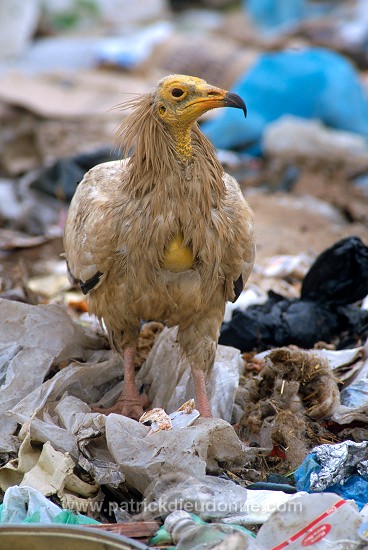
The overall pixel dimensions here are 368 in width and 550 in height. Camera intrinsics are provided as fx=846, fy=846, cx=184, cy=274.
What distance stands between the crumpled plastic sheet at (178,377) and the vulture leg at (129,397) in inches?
5.1

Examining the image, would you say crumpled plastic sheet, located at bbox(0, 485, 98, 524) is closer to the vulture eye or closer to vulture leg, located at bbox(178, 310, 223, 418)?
vulture leg, located at bbox(178, 310, 223, 418)

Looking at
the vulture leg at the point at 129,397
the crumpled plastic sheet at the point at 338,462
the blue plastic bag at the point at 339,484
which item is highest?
the crumpled plastic sheet at the point at 338,462

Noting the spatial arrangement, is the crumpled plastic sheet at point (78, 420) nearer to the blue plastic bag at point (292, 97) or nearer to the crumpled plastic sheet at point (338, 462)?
the crumpled plastic sheet at point (338, 462)

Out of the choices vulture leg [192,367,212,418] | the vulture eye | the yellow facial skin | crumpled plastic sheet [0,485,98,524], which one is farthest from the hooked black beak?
crumpled plastic sheet [0,485,98,524]

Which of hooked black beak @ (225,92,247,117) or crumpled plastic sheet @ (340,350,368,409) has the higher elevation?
hooked black beak @ (225,92,247,117)

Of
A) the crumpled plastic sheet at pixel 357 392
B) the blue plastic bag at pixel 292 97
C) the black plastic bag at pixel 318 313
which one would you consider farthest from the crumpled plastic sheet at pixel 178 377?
the blue plastic bag at pixel 292 97

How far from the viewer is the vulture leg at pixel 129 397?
428cm

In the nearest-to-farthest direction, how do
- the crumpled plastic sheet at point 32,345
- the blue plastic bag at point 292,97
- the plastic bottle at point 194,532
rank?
the plastic bottle at point 194,532
the crumpled plastic sheet at point 32,345
the blue plastic bag at point 292,97

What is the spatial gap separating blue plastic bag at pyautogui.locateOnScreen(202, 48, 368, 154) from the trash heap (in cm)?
2

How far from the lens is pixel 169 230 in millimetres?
3775

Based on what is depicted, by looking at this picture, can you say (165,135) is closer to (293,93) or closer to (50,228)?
(50,228)

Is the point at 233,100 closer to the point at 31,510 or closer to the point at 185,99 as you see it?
the point at 185,99

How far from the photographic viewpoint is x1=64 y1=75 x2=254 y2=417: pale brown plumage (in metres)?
3.77

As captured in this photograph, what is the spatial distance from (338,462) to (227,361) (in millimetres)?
1035
